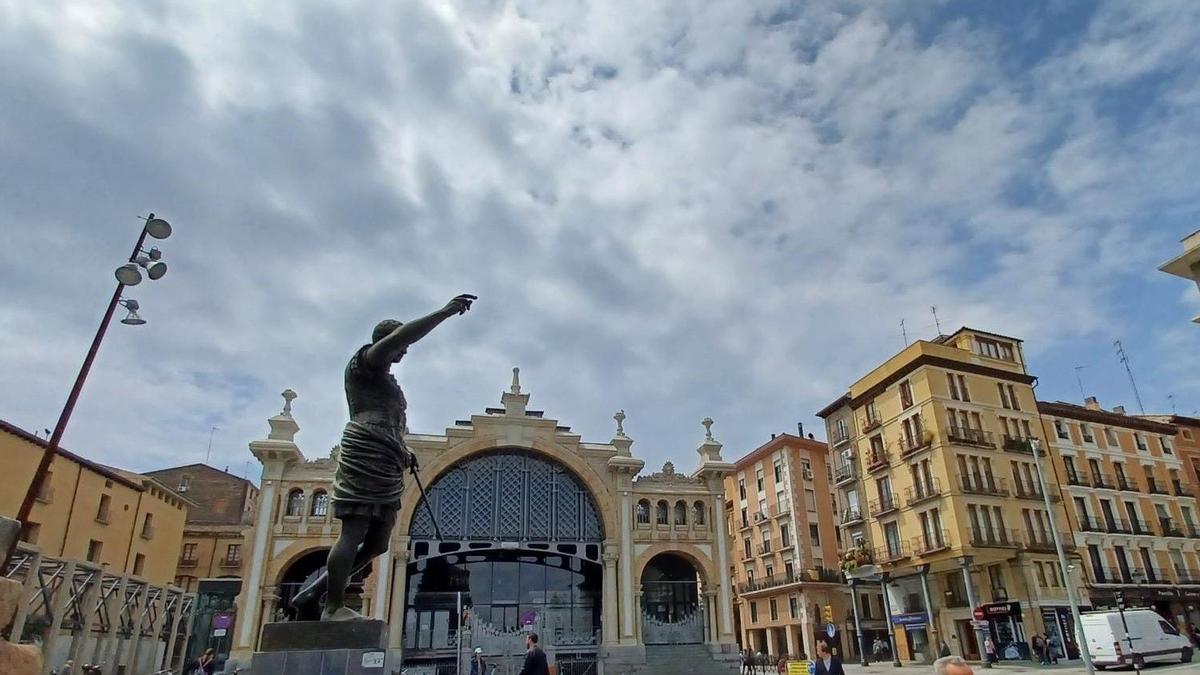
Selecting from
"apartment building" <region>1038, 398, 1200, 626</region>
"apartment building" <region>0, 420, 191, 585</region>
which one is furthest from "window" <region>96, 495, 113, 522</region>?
"apartment building" <region>1038, 398, 1200, 626</region>

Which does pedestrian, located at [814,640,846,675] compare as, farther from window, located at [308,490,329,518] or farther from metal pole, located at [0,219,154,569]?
window, located at [308,490,329,518]

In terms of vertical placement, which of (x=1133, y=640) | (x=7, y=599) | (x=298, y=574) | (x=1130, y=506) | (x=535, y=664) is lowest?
(x=1133, y=640)

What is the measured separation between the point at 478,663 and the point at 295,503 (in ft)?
35.0

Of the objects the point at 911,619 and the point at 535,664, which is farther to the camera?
the point at 911,619

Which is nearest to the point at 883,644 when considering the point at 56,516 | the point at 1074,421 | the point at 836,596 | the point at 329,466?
the point at 836,596

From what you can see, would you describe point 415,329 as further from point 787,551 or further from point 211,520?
point 211,520

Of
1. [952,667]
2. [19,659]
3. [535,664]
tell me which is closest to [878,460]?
[535,664]

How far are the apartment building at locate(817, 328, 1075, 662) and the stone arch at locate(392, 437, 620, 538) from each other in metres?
15.7

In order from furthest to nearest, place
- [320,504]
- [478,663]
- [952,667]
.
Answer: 1. [320,504]
2. [478,663]
3. [952,667]

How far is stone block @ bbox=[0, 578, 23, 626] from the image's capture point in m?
4.28

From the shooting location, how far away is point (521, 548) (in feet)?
99.3

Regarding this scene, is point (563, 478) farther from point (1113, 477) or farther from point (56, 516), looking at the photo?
point (1113, 477)

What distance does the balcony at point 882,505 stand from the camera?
3703cm

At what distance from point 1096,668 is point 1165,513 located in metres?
20.0
